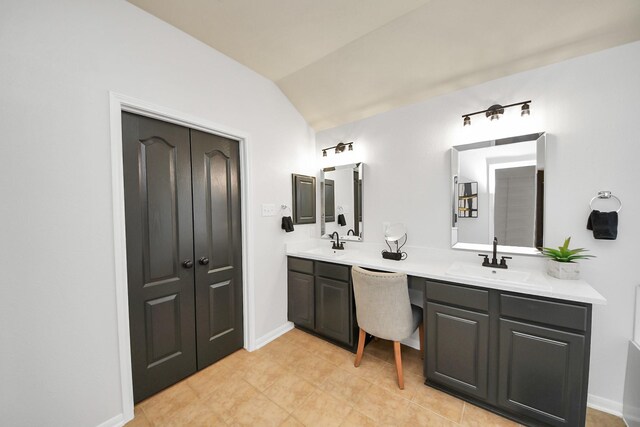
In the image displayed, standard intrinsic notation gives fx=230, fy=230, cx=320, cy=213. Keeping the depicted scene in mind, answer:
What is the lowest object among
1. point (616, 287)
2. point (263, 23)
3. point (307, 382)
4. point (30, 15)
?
point (307, 382)

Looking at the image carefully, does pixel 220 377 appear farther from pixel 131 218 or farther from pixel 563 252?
pixel 563 252

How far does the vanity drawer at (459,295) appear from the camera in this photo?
60.5 inches

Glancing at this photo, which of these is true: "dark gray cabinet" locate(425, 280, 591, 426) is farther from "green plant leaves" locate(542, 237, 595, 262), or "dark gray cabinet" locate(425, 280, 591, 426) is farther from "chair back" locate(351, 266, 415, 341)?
"green plant leaves" locate(542, 237, 595, 262)

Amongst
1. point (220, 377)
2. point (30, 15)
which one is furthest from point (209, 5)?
point (220, 377)

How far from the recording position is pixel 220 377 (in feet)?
6.27

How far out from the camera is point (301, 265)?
8.32 ft

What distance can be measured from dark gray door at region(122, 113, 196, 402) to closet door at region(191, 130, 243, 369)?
0.08 metres

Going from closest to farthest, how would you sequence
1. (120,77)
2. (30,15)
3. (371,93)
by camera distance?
(30,15), (120,77), (371,93)

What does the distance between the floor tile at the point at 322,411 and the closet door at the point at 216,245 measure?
95 centimetres

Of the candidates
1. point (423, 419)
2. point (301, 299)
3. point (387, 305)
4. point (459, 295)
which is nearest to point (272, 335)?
point (301, 299)

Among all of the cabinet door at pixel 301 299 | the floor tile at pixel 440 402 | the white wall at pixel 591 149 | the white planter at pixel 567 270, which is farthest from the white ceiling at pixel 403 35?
the floor tile at pixel 440 402

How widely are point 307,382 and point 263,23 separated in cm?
282

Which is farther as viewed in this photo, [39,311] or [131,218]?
[131,218]

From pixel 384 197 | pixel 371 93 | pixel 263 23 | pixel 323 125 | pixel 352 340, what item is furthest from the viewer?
pixel 323 125
